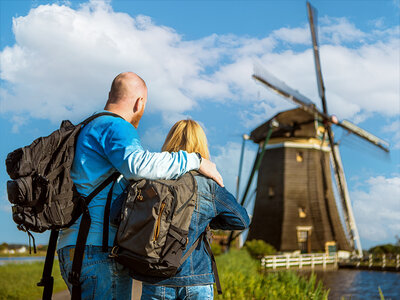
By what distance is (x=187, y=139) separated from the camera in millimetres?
2229

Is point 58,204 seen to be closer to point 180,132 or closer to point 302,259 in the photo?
point 180,132

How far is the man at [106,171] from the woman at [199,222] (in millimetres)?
121

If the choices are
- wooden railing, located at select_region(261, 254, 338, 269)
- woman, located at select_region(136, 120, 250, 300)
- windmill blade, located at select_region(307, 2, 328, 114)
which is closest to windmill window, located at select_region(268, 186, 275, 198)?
wooden railing, located at select_region(261, 254, 338, 269)

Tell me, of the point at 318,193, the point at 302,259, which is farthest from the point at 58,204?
→ the point at 318,193

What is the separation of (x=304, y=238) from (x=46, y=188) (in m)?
23.3

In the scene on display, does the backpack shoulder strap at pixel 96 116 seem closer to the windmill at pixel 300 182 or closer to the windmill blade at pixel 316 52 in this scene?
the windmill at pixel 300 182

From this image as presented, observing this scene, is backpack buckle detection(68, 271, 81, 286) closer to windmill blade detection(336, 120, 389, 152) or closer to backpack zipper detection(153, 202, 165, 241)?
backpack zipper detection(153, 202, 165, 241)

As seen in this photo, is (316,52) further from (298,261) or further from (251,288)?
(251,288)

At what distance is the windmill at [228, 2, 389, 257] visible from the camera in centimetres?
2325

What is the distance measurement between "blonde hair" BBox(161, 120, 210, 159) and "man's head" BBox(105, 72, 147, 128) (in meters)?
0.25

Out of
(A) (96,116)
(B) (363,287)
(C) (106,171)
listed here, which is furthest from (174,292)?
(B) (363,287)

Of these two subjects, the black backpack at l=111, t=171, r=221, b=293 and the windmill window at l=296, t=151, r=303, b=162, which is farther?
the windmill window at l=296, t=151, r=303, b=162

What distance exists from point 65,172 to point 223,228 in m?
0.92

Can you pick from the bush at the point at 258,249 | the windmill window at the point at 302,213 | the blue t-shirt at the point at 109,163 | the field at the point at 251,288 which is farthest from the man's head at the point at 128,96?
the windmill window at the point at 302,213
